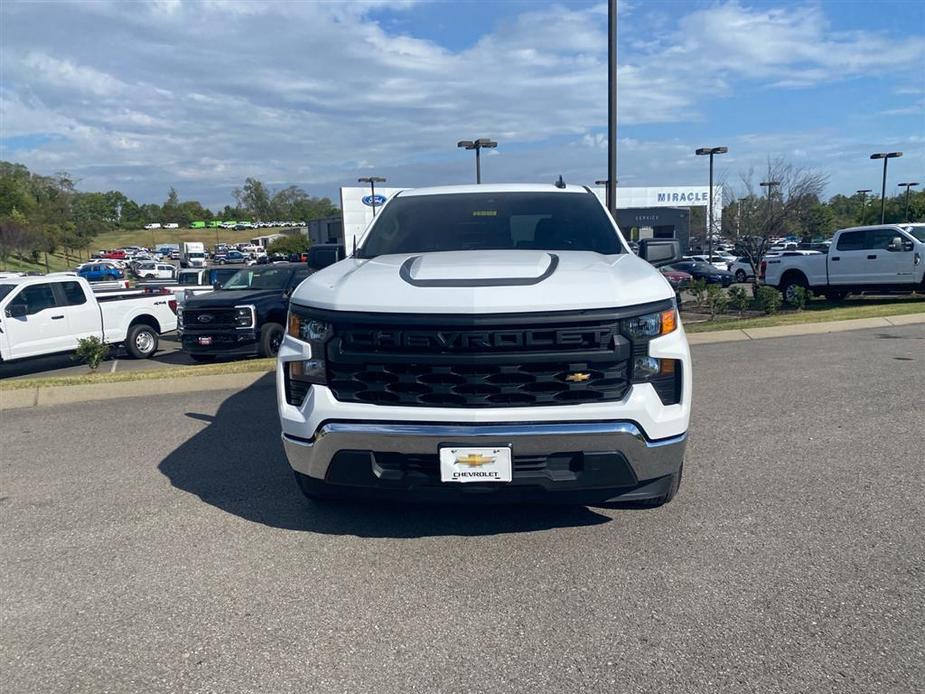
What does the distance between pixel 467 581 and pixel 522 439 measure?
737mm

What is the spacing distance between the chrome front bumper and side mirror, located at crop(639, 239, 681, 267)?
2.00 metres

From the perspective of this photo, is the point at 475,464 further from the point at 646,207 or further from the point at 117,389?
the point at 646,207

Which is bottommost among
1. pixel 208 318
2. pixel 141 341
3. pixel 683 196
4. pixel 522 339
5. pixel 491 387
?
pixel 141 341

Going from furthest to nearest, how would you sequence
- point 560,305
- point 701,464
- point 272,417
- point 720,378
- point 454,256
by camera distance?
point 720,378 < point 272,417 < point 701,464 < point 454,256 < point 560,305

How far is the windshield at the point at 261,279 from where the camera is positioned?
45.3ft

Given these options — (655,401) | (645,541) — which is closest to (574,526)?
(645,541)

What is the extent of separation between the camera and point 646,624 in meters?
3.18

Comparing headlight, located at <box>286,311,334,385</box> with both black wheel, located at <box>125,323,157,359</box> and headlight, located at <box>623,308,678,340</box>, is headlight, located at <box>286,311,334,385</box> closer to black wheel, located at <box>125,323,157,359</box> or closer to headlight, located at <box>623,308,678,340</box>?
headlight, located at <box>623,308,678,340</box>

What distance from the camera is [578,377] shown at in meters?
3.62

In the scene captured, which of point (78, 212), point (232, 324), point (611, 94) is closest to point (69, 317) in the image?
point (232, 324)

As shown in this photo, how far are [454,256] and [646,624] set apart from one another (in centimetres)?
246

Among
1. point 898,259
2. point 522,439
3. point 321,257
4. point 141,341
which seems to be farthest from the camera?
point 898,259

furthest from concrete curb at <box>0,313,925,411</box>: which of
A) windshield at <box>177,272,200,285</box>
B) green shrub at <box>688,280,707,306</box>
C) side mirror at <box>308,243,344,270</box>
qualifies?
windshield at <box>177,272,200,285</box>

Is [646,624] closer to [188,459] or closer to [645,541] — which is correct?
[645,541]
